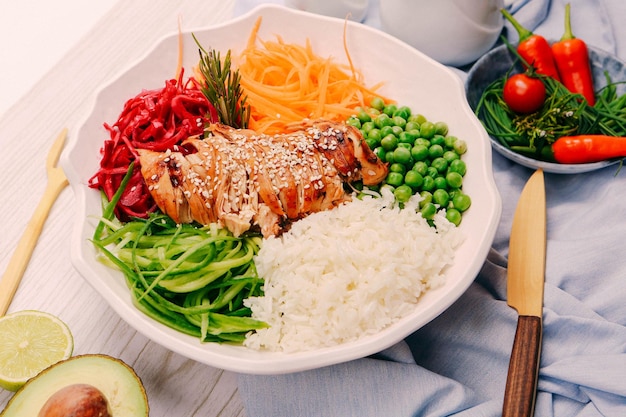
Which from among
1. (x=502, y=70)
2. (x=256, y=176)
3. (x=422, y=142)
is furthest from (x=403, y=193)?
(x=502, y=70)

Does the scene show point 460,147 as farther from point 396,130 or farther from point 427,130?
point 396,130

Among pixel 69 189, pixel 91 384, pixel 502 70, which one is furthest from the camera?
pixel 502 70

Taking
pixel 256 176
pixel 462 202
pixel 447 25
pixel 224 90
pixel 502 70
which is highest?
pixel 224 90

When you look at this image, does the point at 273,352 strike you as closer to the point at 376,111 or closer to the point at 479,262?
the point at 479,262

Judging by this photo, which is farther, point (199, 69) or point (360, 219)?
point (199, 69)

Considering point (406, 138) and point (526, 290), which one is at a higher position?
point (406, 138)

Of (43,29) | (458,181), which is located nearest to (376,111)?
(458,181)
